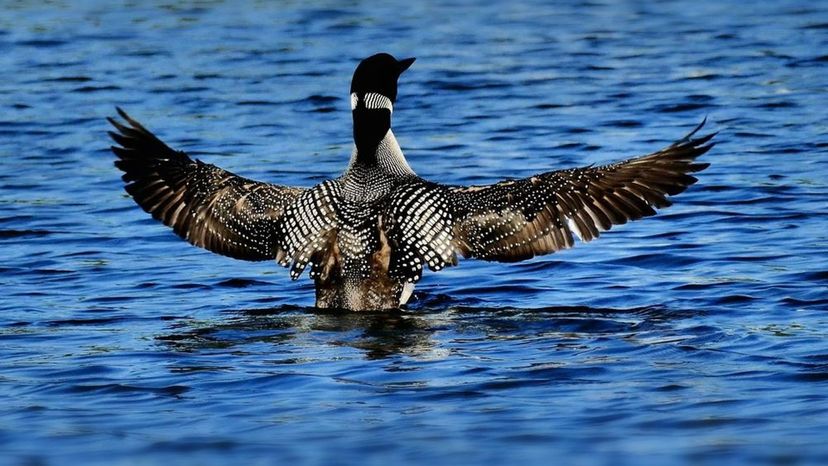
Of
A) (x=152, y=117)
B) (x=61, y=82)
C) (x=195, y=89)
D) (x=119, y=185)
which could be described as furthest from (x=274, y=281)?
(x=61, y=82)

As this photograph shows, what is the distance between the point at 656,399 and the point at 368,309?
237cm

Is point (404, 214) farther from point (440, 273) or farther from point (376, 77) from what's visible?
point (440, 273)

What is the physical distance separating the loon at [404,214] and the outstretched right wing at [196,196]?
2cm

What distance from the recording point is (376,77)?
360 inches

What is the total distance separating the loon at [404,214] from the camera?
8680 mm

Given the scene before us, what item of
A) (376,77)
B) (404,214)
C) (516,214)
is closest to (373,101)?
(376,77)

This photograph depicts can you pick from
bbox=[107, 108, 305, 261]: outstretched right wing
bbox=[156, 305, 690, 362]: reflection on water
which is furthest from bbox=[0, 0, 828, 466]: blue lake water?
bbox=[107, 108, 305, 261]: outstretched right wing

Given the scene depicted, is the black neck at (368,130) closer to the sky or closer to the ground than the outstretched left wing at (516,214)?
closer to the sky

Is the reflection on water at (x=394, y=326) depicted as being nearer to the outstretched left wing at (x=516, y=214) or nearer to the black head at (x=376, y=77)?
the outstretched left wing at (x=516, y=214)

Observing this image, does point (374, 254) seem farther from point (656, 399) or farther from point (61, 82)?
point (61, 82)

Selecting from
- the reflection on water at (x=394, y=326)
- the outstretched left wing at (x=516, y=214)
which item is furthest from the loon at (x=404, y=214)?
the reflection on water at (x=394, y=326)

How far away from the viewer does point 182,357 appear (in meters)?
7.81

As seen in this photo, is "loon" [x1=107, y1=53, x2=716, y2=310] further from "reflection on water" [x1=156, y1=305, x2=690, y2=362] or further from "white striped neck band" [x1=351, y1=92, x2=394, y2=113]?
"reflection on water" [x1=156, y1=305, x2=690, y2=362]

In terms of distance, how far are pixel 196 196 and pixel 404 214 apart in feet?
4.19
